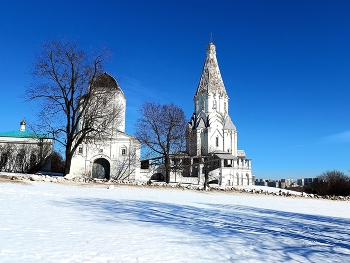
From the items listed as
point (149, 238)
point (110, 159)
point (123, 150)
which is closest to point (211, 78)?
point (123, 150)

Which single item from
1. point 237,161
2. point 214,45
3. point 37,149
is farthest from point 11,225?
point 214,45

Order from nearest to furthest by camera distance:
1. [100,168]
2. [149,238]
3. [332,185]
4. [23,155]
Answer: [149,238]
[23,155]
[100,168]
[332,185]

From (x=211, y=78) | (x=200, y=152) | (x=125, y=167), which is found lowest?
(x=125, y=167)

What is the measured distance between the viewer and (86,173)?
117 feet

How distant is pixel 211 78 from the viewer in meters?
53.6

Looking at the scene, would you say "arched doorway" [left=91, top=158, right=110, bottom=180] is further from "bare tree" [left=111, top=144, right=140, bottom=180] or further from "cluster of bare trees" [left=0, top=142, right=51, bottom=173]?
"cluster of bare trees" [left=0, top=142, right=51, bottom=173]

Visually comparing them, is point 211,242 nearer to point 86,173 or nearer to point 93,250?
point 93,250

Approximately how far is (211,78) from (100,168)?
26484 mm

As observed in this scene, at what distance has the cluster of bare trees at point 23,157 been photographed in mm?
33869

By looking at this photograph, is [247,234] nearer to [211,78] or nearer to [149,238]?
[149,238]

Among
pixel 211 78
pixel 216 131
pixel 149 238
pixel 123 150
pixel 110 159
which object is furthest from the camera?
pixel 211 78

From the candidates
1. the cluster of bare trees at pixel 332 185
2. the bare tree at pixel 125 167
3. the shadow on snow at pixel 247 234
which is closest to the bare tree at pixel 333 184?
the cluster of bare trees at pixel 332 185

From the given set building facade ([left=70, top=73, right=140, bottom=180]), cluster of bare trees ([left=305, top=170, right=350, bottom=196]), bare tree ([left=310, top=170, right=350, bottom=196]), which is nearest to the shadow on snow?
building facade ([left=70, top=73, right=140, bottom=180])

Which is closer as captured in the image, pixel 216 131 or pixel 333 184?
pixel 216 131
